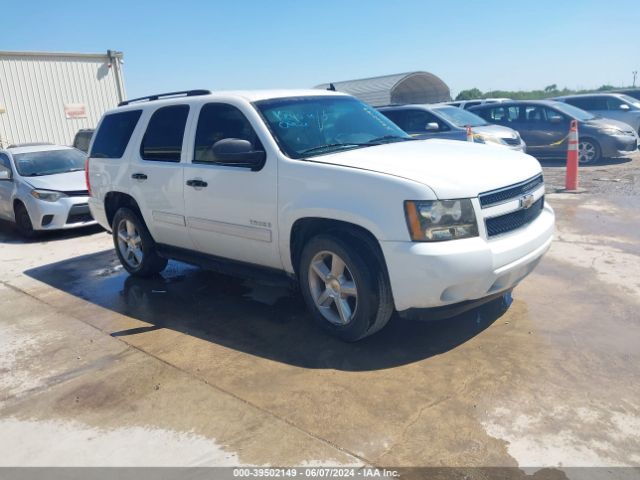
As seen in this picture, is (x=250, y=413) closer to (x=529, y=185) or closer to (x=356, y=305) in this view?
(x=356, y=305)

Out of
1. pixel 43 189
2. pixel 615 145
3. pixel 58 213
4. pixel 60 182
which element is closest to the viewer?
pixel 58 213

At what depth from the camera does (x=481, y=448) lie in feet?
9.57

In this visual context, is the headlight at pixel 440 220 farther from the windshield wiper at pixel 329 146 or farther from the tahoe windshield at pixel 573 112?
the tahoe windshield at pixel 573 112

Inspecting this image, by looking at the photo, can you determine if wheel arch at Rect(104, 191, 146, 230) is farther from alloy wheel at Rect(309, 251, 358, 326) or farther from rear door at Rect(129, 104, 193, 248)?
alloy wheel at Rect(309, 251, 358, 326)


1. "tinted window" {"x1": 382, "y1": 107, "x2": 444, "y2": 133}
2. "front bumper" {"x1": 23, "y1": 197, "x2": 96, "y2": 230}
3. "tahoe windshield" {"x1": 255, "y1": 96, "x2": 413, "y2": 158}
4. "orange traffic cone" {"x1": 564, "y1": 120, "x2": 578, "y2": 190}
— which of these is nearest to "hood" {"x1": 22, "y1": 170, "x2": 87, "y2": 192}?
"front bumper" {"x1": 23, "y1": 197, "x2": 96, "y2": 230}

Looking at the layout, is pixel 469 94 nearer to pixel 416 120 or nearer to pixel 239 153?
pixel 416 120

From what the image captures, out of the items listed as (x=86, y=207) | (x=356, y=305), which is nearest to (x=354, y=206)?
(x=356, y=305)

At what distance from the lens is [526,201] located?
162 inches

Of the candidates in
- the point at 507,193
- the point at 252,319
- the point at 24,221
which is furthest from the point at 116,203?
the point at 507,193

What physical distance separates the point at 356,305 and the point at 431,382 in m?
0.75

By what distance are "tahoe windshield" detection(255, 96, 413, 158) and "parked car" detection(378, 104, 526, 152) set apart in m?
6.06

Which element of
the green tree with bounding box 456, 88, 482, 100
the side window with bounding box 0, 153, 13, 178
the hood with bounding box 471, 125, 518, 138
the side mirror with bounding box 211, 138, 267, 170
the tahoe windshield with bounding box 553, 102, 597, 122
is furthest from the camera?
the green tree with bounding box 456, 88, 482, 100

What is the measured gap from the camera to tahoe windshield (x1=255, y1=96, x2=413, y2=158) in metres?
4.52

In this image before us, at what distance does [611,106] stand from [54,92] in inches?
692
